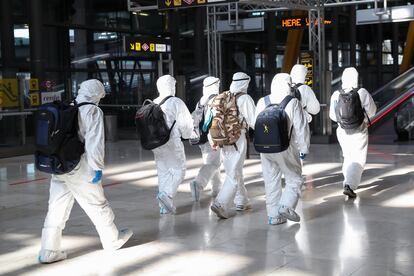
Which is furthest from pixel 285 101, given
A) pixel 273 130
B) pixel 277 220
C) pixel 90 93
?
pixel 90 93

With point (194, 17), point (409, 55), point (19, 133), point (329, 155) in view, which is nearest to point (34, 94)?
point (19, 133)

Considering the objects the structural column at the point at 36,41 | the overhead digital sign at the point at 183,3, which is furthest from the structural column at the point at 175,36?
the overhead digital sign at the point at 183,3

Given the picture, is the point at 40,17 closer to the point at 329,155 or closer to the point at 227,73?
the point at 329,155

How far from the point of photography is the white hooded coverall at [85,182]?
18.8ft

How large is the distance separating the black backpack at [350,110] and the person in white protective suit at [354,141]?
0.37ft

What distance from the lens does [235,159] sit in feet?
25.5

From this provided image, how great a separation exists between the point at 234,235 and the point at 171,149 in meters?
1.67

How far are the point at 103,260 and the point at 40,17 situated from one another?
42.9 feet

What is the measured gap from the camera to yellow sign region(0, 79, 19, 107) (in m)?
16.2

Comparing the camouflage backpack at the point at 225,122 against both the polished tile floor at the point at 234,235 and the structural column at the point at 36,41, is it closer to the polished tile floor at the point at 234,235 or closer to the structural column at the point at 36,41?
the polished tile floor at the point at 234,235

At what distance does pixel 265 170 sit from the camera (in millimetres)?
7309

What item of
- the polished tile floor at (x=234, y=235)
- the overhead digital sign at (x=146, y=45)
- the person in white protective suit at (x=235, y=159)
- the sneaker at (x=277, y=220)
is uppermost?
the overhead digital sign at (x=146, y=45)

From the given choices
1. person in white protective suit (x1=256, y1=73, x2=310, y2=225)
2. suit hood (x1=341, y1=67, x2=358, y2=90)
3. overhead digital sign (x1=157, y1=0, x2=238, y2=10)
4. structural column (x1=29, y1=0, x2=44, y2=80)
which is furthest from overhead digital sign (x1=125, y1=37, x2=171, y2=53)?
person in white protective suit (x1=256, y1=73, x2=310, y2=225)

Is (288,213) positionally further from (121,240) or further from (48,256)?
(48,256)
